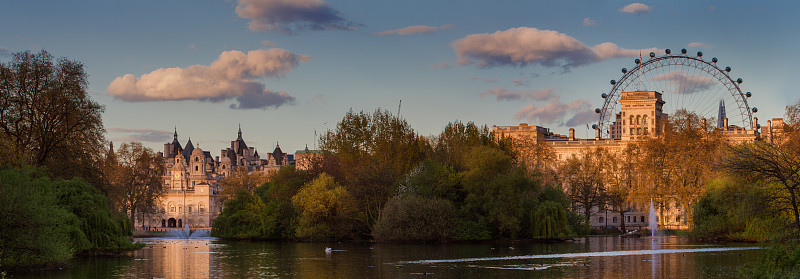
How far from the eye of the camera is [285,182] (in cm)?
8094

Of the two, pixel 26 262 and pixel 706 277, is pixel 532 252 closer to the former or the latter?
pixel 706 277

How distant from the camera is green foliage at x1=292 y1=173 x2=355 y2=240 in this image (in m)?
69.0

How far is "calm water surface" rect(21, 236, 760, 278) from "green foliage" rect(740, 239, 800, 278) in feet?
7.59

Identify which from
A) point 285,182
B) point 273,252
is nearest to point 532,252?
point 273,252

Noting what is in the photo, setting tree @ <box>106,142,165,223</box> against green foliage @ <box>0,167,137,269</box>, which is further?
tree @ <box>106,142,165,223</box>

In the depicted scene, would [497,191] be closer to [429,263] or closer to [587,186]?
[429,263]

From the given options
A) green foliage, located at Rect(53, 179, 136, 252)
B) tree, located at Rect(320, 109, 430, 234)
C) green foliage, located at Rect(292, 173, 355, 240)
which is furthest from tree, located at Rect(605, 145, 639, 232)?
green foliage, located at Rect(53, 179, 136, 252)

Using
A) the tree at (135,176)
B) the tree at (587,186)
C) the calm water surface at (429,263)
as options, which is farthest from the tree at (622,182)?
the tree at (135,176)

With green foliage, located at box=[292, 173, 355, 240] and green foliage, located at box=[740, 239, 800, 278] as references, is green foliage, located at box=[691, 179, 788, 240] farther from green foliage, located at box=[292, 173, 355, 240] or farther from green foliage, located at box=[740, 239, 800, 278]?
green foliage, located at box=[292, 173, 355, 240]

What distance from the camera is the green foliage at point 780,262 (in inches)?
1150

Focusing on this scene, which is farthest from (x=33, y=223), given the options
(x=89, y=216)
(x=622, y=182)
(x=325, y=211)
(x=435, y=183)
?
(x=622, y=182)

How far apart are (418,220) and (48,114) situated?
26458 millimetres

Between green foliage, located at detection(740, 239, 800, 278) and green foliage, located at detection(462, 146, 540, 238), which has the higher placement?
green foliage, located at detection(462, 146, 540, 238)

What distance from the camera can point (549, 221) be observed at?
6475cm
